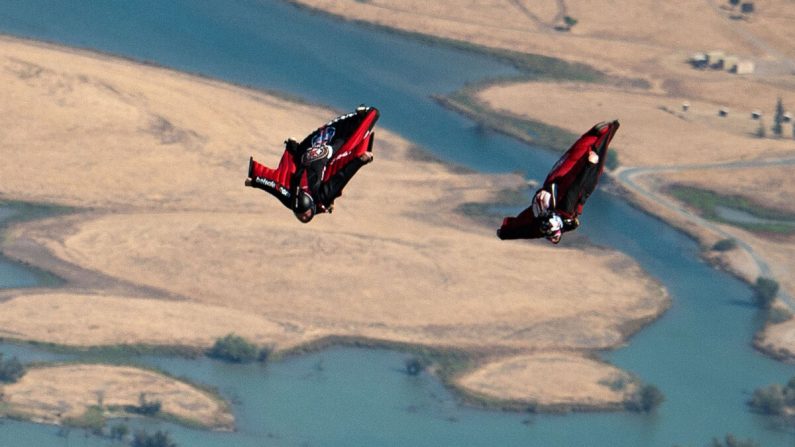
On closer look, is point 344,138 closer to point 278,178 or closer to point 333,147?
point 333,147

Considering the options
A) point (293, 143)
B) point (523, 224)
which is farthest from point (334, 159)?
point (523, 224)

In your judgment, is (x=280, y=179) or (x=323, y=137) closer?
(x=280, y=179)

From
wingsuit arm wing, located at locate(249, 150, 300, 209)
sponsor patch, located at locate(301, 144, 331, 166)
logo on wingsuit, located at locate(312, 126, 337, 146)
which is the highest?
logo on wingsuit, located at locate(312, 126, 337, 146)

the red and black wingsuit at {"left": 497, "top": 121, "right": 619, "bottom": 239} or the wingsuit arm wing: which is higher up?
the red and black wingsuit at {"left": 497, "top": 121, "right": 619, "bottom": 239}

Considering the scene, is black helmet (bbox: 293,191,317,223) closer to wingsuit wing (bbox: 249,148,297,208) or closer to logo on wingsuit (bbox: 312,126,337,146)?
wingsuit wing (bbox: 249,148,297,208)

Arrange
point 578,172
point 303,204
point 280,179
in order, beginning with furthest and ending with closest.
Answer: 1. point 280,179
2. point 303,204
3. point 578,172

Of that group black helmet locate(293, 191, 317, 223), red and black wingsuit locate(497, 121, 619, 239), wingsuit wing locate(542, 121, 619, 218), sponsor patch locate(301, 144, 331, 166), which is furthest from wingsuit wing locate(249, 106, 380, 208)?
wingsuit wing locate(542, 121, 619, 218)

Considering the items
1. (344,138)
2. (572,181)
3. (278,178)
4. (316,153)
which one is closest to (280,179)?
(278,178)
